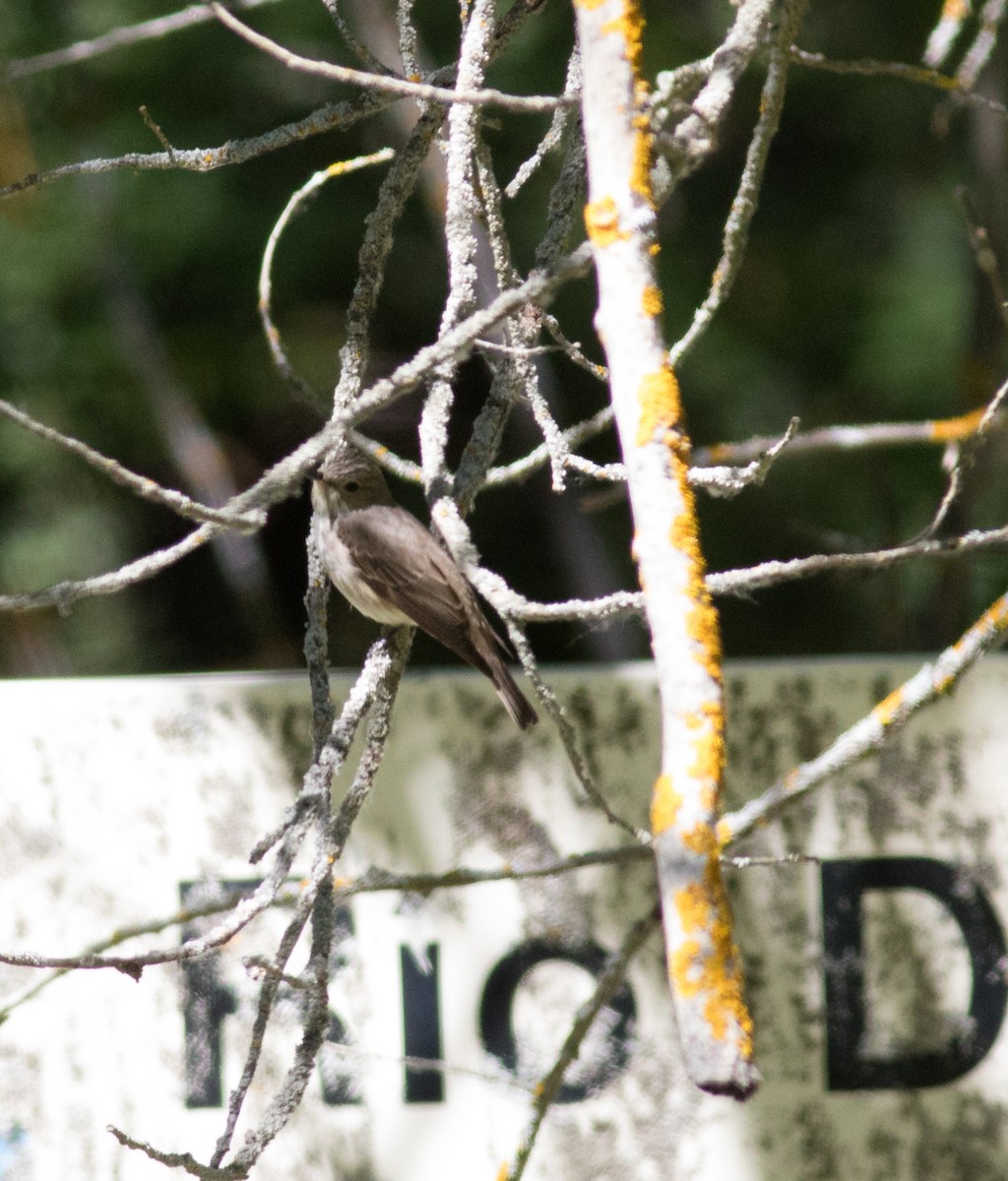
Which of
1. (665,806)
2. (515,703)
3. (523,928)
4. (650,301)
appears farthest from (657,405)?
(523,928)

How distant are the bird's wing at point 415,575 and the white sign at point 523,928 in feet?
1.73

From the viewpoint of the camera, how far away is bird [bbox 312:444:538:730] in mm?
2756

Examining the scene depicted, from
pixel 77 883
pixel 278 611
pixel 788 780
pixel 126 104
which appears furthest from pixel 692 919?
pixel 126 104

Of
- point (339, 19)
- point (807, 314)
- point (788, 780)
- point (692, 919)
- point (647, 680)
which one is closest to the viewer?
point (692, 919)

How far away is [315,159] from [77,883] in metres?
2.44

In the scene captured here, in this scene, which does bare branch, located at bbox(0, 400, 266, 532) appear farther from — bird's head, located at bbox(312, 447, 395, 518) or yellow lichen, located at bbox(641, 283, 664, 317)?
bird's head, located at bbox(312, 447, 395, 518)

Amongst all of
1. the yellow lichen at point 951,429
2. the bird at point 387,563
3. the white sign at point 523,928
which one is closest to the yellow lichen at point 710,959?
the white sign at point 523,928

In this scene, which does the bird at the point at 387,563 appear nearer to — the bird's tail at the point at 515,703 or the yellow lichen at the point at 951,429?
the bird's tail at the point at 515,703

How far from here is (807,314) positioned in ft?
13.8

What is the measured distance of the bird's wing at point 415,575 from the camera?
9.04 feet

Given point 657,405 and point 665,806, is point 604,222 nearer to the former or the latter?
point 657,405

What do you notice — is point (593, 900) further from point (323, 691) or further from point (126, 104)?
point (126, 104)

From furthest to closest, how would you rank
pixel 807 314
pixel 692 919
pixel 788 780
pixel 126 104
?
1. pixel 807 314
2. pixel 126 104
3. pixel 788 780
4. pixel 692 919

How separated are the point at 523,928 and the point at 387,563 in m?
0.98
